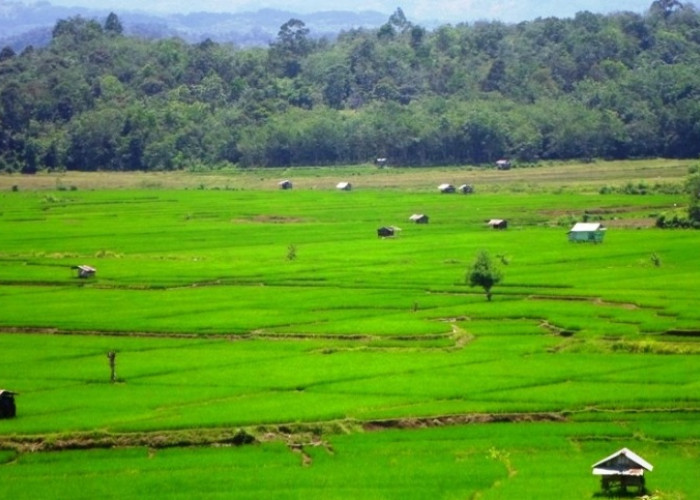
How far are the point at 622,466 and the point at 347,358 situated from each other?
44.6 ft

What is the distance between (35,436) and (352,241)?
38779mm

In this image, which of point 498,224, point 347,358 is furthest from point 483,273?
point 498,224

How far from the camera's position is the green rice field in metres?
30.3

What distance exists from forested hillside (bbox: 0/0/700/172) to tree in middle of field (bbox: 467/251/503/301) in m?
66.1

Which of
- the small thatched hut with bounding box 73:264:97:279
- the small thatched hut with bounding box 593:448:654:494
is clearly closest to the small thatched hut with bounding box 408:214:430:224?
the small thatched hut with bounding box 73:264:97:279

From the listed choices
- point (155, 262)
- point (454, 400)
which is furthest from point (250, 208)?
point (454, 400)

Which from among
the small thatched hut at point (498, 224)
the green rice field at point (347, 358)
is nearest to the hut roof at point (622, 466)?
the green rice field at point (347, 358)

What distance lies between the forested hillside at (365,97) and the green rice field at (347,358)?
4027cm

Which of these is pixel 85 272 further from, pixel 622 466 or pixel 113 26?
pixel 113 26

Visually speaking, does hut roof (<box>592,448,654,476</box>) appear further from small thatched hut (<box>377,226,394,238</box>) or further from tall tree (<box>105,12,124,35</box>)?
tall tree (<box>105,12,124,35</box>)

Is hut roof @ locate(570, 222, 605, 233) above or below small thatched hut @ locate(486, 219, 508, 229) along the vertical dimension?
above

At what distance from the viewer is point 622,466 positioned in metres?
28.1

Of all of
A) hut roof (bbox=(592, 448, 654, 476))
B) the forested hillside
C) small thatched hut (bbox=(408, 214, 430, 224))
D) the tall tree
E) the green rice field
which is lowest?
small thatched hut (bbox=(408, 214, 430, 224))

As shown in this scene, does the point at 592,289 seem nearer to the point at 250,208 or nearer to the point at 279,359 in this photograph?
the point at 279,359
